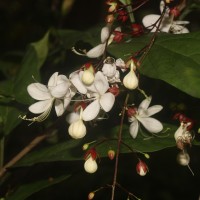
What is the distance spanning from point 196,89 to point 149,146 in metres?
0.24

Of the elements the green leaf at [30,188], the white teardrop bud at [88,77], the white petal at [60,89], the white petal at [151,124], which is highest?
the white teardrop bud at [88,77]

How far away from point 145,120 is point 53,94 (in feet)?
0.86

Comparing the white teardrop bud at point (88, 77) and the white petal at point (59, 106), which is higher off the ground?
the white teardrop bud at point (88, 77)

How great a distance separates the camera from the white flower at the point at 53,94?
92cm

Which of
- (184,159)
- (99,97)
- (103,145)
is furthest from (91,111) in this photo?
(184,159)

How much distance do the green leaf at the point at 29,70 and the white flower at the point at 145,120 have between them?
1.01 feet

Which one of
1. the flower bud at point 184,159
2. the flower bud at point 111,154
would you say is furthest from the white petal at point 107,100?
the flower bud at point 184,159

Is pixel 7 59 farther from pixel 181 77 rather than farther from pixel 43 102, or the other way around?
pixel 181 77

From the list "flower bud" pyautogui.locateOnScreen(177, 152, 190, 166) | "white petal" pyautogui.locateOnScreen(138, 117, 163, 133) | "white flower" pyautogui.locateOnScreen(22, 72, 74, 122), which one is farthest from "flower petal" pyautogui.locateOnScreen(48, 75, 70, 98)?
"flower bud" pyautogui.locateOnScreen(177, 152, 190, 166)

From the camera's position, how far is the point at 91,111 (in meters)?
0.93

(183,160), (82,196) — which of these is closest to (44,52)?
(183,160)

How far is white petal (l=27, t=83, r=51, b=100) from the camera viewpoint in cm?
102

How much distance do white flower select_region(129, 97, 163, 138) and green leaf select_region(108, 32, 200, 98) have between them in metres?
0.15

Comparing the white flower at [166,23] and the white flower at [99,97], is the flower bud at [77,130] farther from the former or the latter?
the white flower at [166,23]
